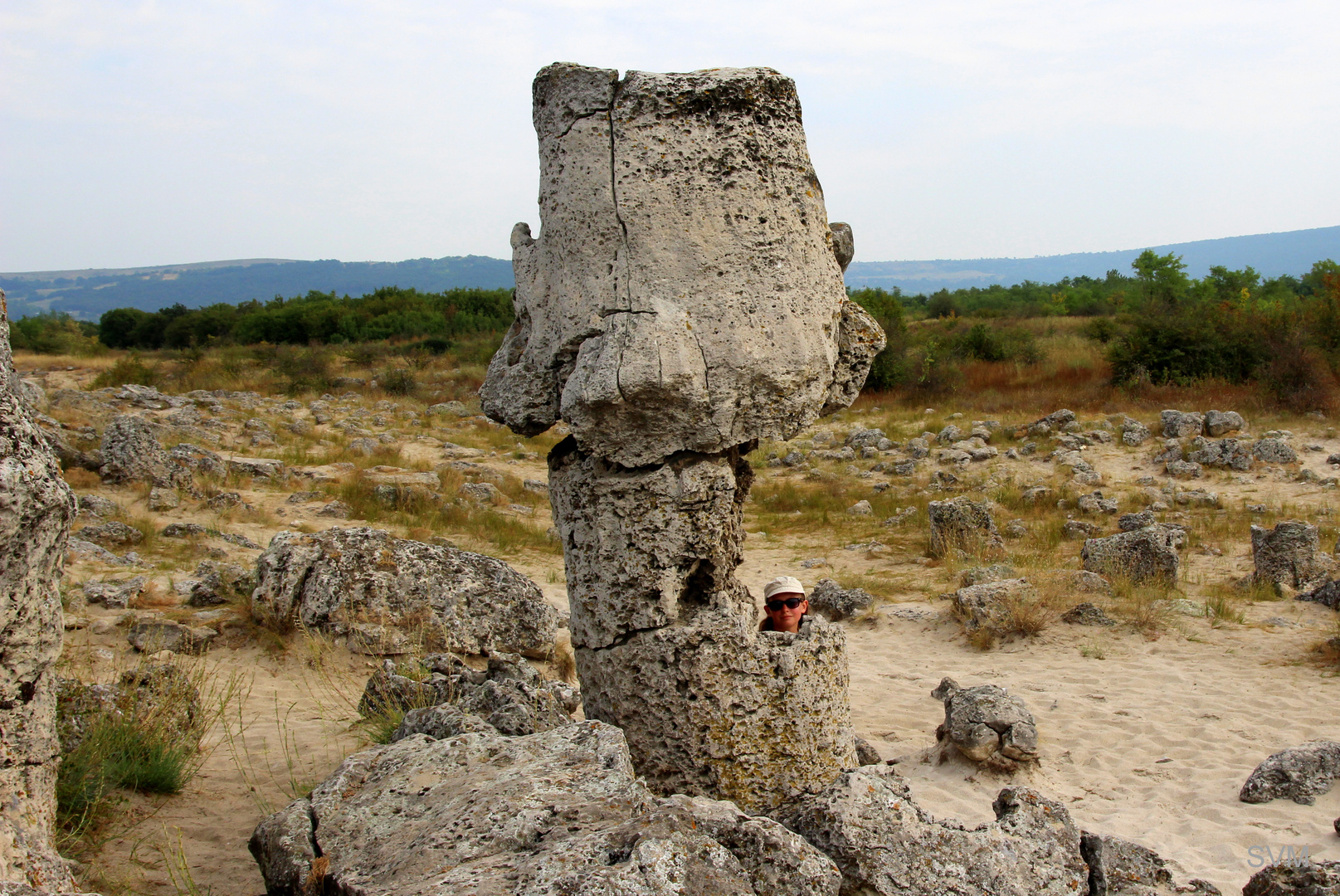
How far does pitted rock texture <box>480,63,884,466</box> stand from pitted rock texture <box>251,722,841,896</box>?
113 cm

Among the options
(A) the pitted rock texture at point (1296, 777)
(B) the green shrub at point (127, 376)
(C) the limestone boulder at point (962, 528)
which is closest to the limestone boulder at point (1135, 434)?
(C) the limestone boulder at point (962, 528)

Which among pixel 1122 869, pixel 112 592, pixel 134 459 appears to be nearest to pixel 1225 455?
pixel 1122 869

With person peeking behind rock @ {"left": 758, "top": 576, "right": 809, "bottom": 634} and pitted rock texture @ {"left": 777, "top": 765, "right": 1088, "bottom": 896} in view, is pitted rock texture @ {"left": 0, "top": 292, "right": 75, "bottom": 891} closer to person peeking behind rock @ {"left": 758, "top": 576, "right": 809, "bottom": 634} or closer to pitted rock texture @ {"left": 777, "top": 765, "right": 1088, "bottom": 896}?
pitted rock texture @ {"left": 777, "top": 765, "right": 1088, "bottom": 896}

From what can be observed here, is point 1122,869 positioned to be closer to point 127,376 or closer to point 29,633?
point 29,633

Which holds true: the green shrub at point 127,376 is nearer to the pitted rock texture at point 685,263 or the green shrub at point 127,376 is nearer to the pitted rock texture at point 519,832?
the pitted rock texture at point 685,263

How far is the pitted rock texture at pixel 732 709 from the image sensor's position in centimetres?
324

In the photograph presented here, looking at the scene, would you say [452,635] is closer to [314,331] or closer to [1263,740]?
[1263,740]

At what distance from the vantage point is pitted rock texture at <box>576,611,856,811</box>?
10.6 feet

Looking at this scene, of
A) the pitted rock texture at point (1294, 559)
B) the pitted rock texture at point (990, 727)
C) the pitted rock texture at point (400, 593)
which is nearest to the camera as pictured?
the pitted rock texture at point (990, 727)

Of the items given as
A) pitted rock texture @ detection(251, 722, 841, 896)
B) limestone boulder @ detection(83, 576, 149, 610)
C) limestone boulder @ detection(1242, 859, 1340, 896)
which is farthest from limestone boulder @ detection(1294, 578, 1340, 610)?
limestone boulder @ detection(83, 576, 149, 610)

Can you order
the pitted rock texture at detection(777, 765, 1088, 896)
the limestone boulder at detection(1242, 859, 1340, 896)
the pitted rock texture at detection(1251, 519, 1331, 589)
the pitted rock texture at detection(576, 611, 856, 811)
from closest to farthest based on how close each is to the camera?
the pitted rock texture at detection(777, 765, 1088, 896) → the limestone boulder at detection(1242, 859, 1340, 896) → the pitted rock texture at detection(576, 611, 856, 811) → the pitted rock texture at detection(1251, 519, 1331, 589)

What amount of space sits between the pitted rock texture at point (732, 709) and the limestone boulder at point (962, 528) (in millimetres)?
6318

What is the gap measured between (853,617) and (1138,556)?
2648 mm

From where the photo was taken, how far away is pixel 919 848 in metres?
2.76
